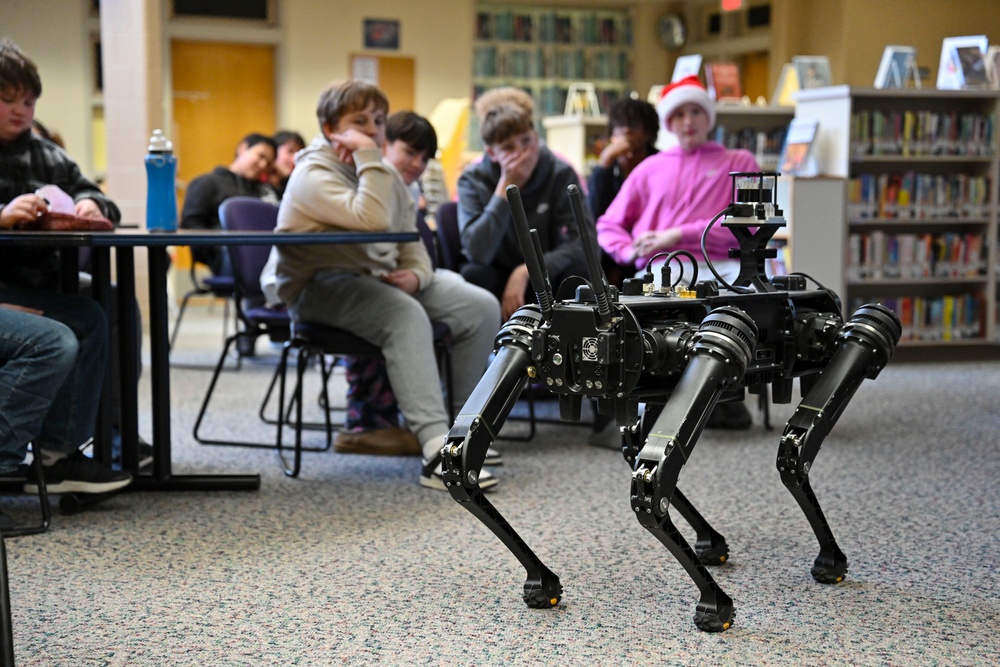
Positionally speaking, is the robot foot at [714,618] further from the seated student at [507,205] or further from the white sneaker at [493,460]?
the seated student at [507,205]

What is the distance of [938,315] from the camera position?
604 cm

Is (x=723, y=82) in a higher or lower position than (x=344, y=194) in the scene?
higher

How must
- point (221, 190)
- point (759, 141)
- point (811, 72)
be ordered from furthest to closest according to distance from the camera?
point (811, 72) → point (759, 141) → point (221, 190)

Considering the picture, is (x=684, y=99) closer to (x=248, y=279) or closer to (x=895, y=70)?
(x=248, y=279)

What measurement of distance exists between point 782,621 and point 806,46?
29.1 ft

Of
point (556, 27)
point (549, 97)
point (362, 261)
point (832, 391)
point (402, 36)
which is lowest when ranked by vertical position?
point (832, 391)

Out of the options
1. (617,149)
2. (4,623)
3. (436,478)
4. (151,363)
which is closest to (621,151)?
(617,149)

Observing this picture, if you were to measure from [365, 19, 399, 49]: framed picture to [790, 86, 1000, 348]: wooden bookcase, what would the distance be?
501 centimetres

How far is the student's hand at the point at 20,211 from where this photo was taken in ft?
9.07

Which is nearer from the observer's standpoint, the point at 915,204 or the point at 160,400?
the point at 160,400

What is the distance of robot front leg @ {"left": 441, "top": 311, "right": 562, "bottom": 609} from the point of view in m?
2.01

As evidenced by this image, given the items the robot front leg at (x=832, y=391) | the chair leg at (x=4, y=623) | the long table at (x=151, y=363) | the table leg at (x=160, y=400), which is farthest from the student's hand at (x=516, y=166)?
the chair leg at (x=4, y=623)

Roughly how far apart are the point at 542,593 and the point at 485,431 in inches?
14.0

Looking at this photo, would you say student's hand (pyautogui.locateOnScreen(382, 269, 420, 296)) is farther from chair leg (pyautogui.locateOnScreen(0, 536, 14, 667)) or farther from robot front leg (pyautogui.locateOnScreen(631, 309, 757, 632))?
chair leg (pyautogui.locateOnScreen(0, 536, 14, 667))
